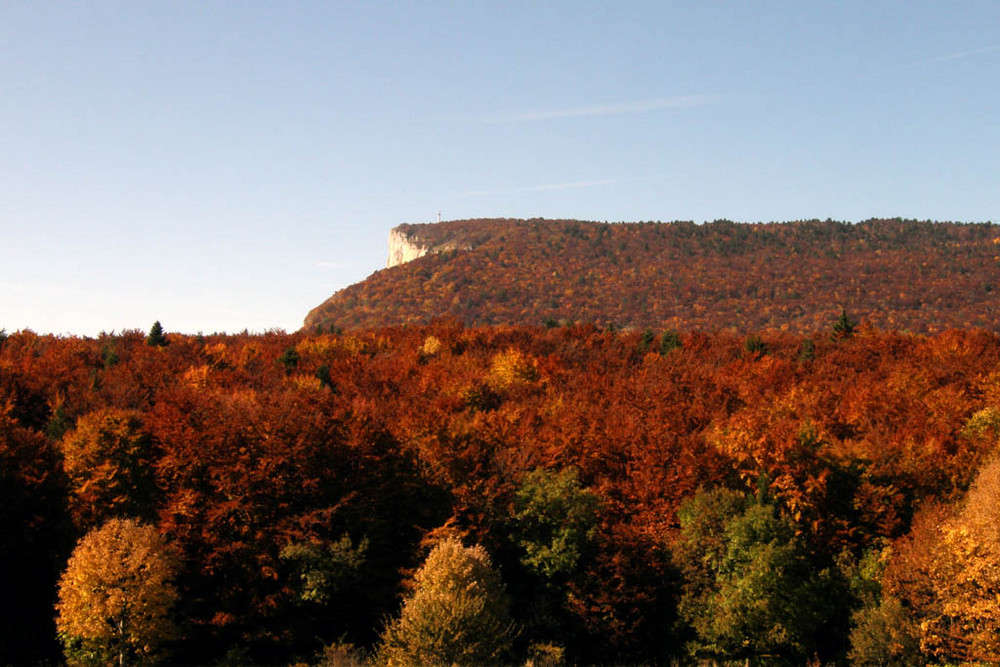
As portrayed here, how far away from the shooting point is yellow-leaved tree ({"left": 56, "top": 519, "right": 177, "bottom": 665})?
109 feet

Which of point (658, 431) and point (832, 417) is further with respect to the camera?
point (832, 417)

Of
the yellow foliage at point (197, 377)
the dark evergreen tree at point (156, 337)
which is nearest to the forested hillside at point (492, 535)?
the yellow foliage at point (197, 377)

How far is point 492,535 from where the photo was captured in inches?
1618

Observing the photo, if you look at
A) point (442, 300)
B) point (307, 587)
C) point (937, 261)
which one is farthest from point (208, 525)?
point (937, 261)

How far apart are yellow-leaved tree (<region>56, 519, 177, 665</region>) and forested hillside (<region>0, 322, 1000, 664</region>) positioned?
0.36ft

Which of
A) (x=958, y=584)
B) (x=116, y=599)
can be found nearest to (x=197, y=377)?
(x=116, y=599)

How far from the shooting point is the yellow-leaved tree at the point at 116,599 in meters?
33.2

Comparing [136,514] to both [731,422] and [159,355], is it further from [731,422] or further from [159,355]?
[159,355]

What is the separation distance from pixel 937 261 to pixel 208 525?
156 meters

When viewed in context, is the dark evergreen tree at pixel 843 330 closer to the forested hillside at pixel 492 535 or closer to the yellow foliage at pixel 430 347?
the forested hillside at pixel 492 535

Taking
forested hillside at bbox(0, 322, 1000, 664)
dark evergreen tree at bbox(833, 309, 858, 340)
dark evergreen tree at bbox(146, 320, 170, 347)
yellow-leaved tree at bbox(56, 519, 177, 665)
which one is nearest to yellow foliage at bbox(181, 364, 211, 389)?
forested hillside at bbox(0, 322, 1000, 664)

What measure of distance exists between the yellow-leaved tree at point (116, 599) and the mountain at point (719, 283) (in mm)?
101693

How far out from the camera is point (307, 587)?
120 ft

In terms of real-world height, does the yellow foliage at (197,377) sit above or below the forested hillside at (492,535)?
above
